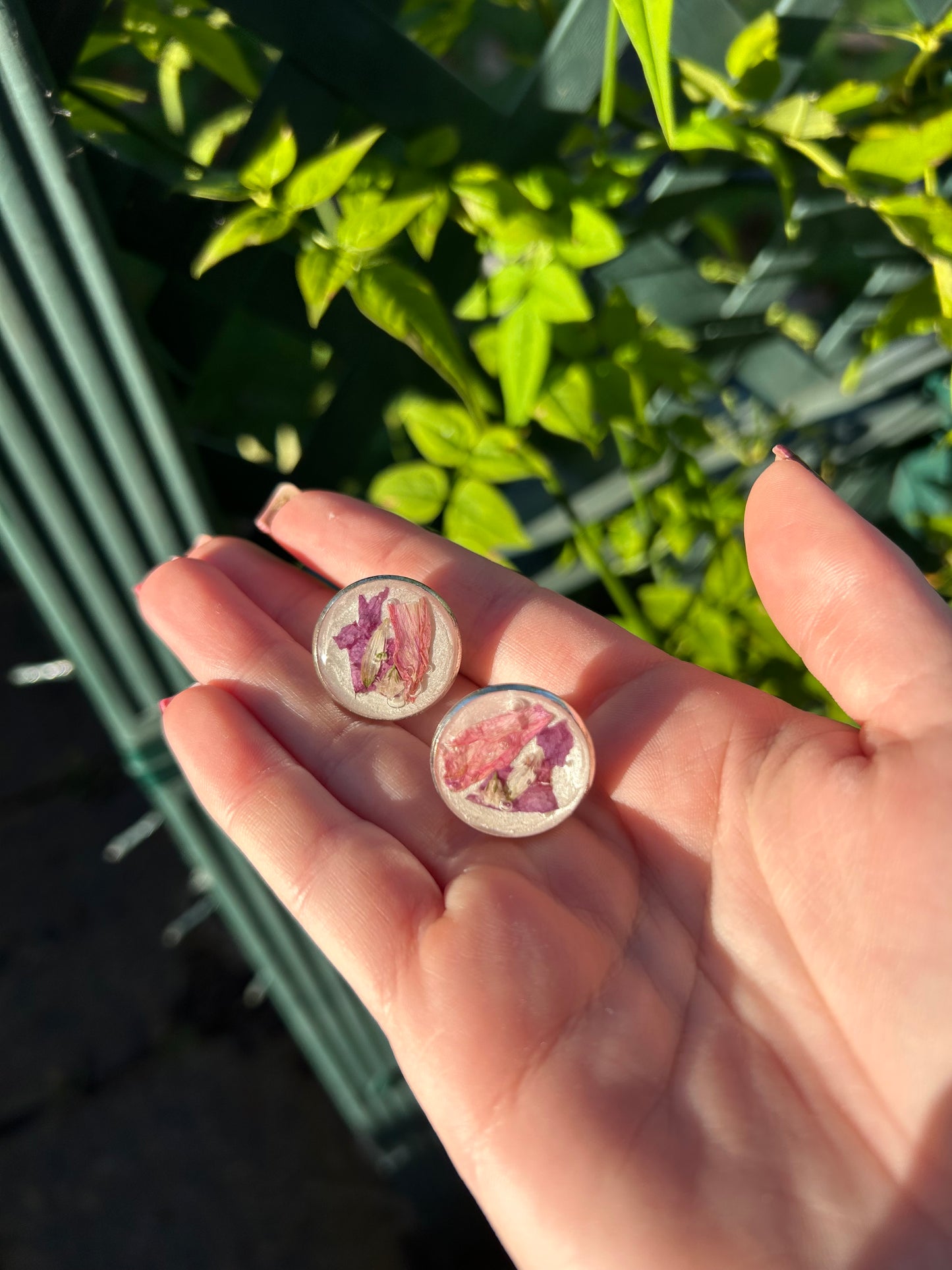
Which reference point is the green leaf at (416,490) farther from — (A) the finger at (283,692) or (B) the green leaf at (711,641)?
(B) the green leaf at (711,641)

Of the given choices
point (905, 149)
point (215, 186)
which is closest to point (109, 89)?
point (215, 186)

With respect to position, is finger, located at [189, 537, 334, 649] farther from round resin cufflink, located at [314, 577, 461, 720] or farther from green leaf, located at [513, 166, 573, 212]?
green leaf, located at [513, 166, 573, 212]

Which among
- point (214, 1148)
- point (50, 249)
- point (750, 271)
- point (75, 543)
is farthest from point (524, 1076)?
point (214, 1148)

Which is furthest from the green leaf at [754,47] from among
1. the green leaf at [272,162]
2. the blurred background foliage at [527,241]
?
the green leaf at [272,162]

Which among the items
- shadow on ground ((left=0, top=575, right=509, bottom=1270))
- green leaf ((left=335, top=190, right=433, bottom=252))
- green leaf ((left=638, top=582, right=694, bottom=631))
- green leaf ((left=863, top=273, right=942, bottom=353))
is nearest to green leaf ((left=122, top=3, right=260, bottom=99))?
green leaf ((left=335, top=190, right=433, bottom=252))

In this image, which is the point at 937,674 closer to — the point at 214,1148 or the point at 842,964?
the point at 842,964
